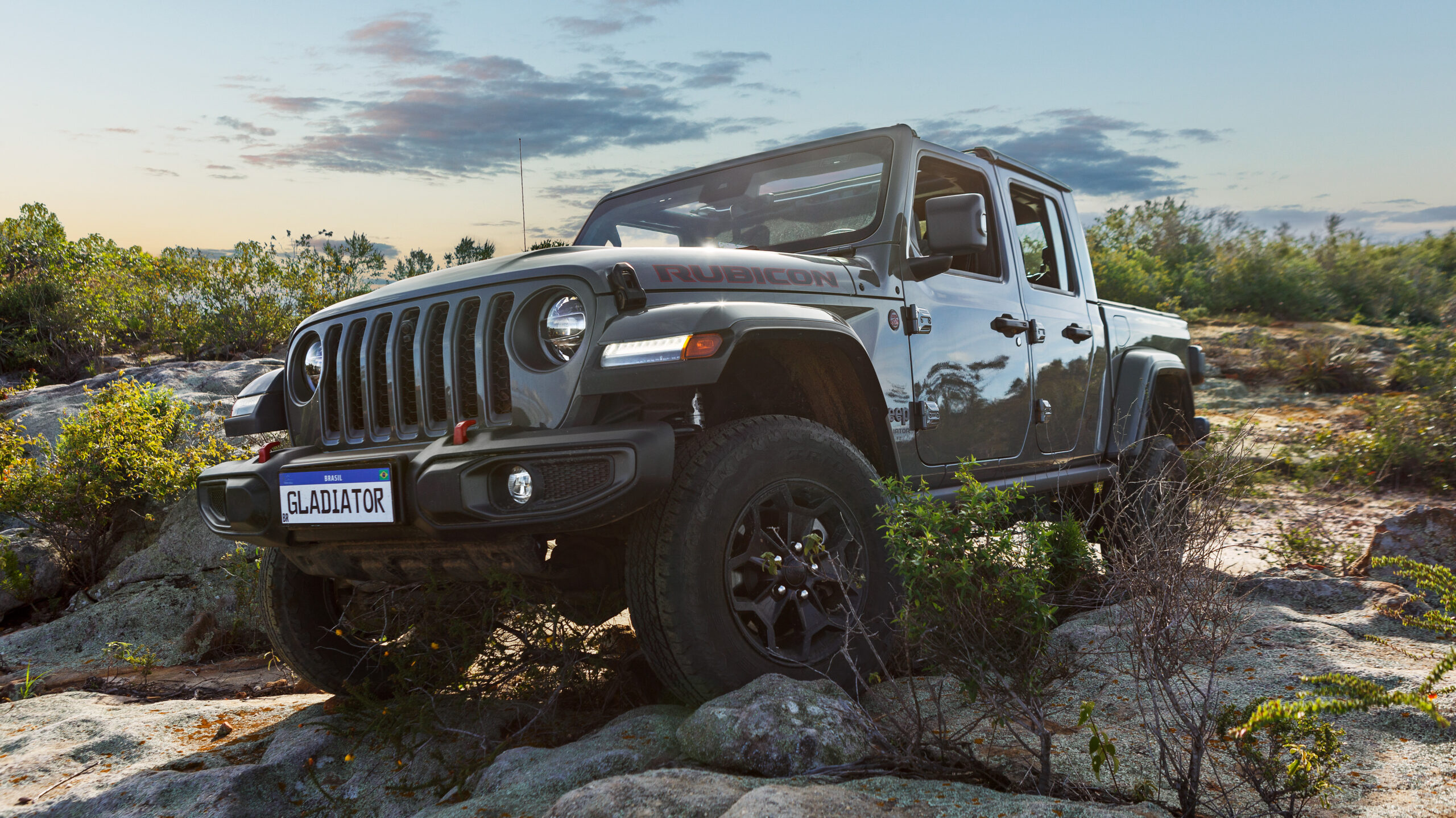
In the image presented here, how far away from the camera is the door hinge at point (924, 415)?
365 cm

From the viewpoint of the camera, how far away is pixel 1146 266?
61.2 ft

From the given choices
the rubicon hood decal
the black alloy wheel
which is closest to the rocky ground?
the black alloy wheel

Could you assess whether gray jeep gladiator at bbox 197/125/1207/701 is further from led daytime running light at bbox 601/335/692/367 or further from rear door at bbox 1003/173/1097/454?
rear door at bbox 1003/173/1097/454

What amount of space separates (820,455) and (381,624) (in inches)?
65.8

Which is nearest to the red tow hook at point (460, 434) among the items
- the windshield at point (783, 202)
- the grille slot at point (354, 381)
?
the grille slot at point (354, 381)

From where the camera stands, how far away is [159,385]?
819cm

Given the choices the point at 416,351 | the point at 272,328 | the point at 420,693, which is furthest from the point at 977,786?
the point at 272,328

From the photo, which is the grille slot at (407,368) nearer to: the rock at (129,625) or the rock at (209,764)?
the rock at (209,764)

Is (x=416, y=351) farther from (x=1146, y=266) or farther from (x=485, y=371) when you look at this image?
(x=1146, y=266)

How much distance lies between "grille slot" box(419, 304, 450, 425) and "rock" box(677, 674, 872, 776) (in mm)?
1178

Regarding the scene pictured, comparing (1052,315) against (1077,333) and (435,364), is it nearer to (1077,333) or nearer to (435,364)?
(1077,333)

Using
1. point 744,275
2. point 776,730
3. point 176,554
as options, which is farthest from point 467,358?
point 176,554

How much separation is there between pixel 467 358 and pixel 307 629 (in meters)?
1.44

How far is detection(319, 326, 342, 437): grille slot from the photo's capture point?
3236mm
